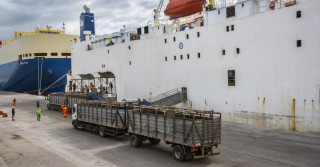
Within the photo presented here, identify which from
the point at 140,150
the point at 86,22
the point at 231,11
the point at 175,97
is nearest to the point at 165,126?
the point at 140,150

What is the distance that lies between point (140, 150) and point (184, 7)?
60.3 feet

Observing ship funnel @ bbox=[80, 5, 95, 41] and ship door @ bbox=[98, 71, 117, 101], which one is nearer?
ship door @ bbox=[98, 71, 117, 101]

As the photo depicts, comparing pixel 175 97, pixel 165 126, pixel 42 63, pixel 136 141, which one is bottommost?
pixel 136 141

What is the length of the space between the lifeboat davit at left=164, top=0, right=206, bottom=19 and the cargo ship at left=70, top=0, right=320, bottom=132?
0.38 ft

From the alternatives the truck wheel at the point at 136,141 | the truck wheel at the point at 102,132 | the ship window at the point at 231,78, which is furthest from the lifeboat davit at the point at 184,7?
the truck wheel at the point at 136,141

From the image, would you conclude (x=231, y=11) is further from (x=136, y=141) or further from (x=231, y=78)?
(x=136, y=141)

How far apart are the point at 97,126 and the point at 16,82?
45.7 m

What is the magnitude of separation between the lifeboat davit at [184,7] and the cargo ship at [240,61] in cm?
12

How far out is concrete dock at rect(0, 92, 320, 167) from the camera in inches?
471

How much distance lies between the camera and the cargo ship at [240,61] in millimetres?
17656

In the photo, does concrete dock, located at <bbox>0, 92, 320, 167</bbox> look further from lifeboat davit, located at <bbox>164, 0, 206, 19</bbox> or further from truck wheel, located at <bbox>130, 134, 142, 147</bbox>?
lifeboat davit, located at <bbox>164, 0, 206, 19</bbox>

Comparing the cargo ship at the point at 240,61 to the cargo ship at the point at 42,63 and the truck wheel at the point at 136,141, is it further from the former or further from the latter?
the cargo ship at the point at 42,63

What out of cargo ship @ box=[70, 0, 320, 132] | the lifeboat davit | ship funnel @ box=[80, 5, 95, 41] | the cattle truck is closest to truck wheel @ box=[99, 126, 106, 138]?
the cattle truck

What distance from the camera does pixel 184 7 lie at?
28.0 metres
